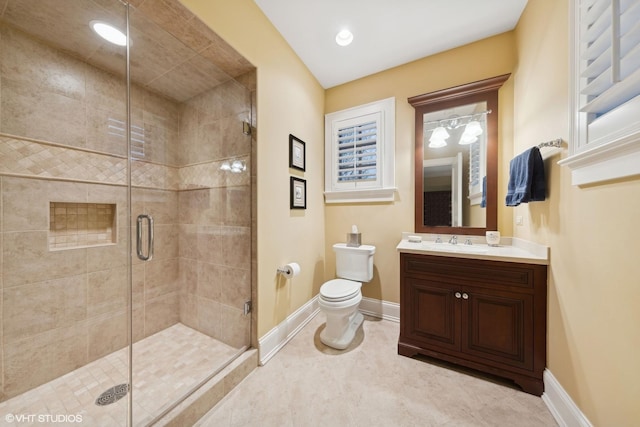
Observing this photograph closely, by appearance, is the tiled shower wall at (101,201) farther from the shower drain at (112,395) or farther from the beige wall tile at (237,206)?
the shower drain at (112,395)

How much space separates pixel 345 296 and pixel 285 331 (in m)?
0.61

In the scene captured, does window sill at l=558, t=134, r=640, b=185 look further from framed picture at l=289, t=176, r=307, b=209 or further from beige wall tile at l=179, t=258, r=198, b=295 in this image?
beige wall tile at l=179, t=258, r=198, b=295

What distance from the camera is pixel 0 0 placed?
1103mm

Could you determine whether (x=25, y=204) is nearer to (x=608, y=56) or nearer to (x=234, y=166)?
(x=234, y=166)

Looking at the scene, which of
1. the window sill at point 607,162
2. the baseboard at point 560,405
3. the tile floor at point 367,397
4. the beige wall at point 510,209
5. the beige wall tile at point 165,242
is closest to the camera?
the window sill at point 607,162

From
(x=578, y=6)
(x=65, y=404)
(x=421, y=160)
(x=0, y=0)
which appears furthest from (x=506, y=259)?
(x=0, y=0)

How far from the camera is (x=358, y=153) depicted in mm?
2318

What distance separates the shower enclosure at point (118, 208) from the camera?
124cm

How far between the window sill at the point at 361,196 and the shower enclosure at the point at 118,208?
1085 millimetres

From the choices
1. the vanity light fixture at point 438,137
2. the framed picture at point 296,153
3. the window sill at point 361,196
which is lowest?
the window sill at point 361,196

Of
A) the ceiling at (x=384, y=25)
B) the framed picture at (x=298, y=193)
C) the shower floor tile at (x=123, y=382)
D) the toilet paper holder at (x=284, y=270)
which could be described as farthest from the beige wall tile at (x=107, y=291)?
the ceiling at (x=384, y=25)

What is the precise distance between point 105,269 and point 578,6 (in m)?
3.37

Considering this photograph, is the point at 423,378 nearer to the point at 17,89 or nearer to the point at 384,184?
the point at 384,184

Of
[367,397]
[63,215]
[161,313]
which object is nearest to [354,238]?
[367,397]
